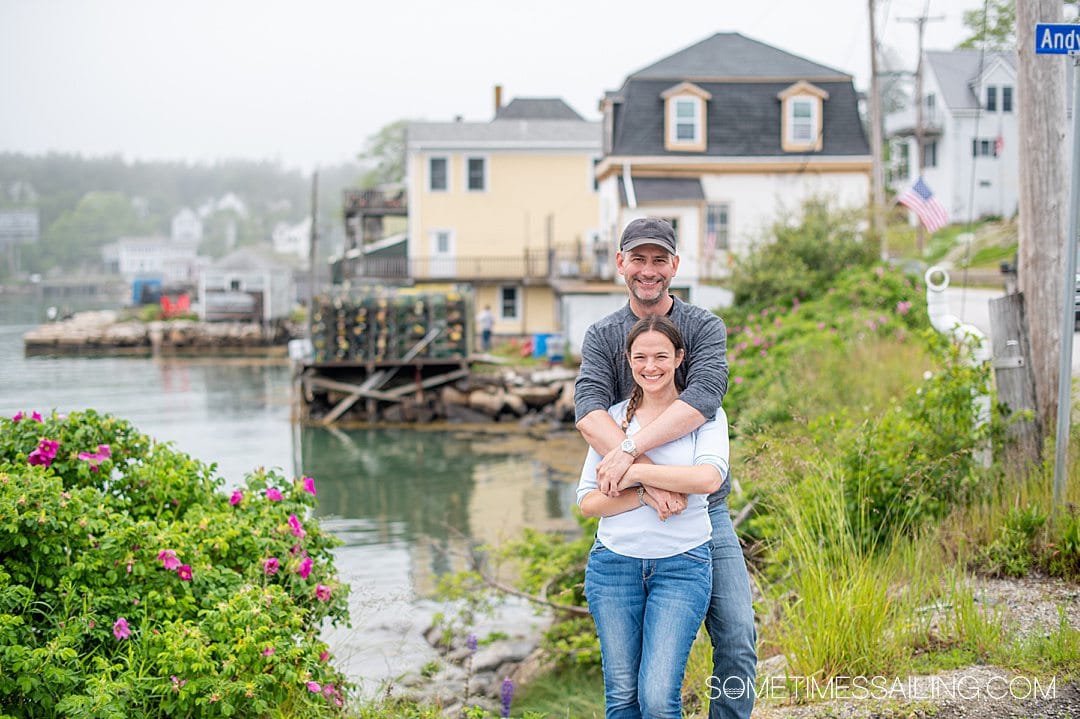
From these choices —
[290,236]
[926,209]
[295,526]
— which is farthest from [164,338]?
[290,236]

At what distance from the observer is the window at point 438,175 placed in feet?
126

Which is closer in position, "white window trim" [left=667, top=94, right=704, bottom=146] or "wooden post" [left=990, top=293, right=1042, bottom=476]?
"wooden post" [left=990, top=293, right=1042, bottom=476]

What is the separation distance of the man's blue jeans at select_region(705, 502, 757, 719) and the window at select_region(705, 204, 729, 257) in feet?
81.4

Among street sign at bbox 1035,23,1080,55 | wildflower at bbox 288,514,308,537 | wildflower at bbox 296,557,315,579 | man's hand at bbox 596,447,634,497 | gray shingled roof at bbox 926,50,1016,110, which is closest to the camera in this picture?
man's hand at bbox 596,447,634,497

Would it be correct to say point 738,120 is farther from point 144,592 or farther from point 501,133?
point 144,592

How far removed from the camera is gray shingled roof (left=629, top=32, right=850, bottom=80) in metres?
29.5

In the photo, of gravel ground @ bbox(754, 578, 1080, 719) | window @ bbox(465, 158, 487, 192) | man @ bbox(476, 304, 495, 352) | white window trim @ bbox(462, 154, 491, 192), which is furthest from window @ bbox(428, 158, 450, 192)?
gravel ground @ bbox(754, 578, 1080, 719)

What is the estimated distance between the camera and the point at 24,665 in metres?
4.10

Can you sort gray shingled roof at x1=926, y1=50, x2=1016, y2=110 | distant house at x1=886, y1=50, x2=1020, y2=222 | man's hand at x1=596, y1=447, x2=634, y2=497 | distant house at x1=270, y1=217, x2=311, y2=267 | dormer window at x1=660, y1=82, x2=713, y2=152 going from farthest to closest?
distant house at x1=270, y1=217, x2=311, y2=267 < gray shingled roof at x1=926, y1=50, x2=1016, y2=110 < distant house at x1=886, y1=50, x2=1020, y2=222 < dormer window at x1=660, y1=82, x2=713, y2=152 < man's hand at x1=596, y1=447, x2=634, y2=497

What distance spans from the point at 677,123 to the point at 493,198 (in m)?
11.2

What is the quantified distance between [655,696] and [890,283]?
14.4m

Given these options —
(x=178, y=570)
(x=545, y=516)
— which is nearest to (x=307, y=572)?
(x=178, y=570)

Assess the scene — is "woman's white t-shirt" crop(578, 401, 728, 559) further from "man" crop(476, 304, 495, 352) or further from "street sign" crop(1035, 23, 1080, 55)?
"man" crop(476, 304, 495, 352)

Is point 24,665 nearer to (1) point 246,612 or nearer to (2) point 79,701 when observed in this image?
(2) point 79,701
